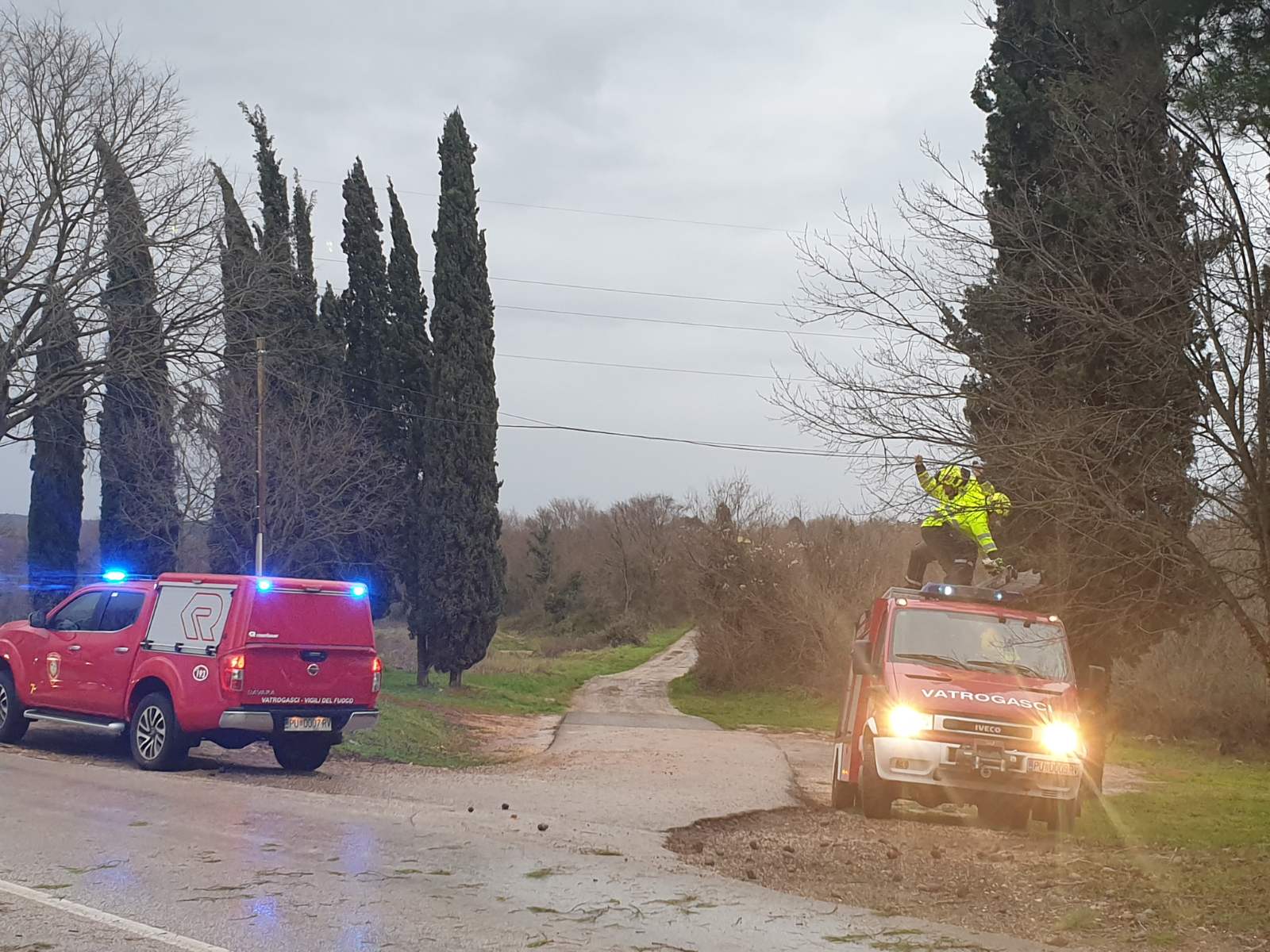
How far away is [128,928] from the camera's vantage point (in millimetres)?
6215

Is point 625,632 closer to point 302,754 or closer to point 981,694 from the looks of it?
point 302,754

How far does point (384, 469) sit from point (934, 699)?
87.8ft

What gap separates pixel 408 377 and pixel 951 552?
27.2 meters

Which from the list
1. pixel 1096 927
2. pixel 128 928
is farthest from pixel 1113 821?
pixel 128 928

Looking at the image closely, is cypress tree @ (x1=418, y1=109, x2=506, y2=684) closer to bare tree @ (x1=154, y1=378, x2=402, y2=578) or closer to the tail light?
bare tree @ (x1=154, y1=378, x2=402, y2=578)

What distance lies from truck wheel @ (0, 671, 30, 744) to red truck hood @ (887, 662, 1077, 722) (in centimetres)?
962

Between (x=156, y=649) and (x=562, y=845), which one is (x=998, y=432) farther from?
(x=156, y=649)

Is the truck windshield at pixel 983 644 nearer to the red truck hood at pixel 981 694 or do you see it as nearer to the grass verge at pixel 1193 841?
the red truck hood at pixel 981 694

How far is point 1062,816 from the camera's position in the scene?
1089 centimetres

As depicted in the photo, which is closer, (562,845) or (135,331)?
(562,845)

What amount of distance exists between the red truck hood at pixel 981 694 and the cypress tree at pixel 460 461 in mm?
22775

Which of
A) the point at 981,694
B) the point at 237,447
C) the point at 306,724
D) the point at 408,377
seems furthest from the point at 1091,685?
the point at 408,377

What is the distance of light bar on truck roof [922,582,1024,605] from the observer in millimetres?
12070

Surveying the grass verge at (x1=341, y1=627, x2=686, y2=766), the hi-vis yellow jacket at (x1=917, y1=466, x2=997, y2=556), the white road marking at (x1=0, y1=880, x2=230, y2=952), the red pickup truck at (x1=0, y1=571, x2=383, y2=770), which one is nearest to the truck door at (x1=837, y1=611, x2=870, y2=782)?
the hi-vis yellow jacket at (x1=917, y1=466, x2=997, y2=556)
